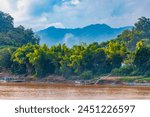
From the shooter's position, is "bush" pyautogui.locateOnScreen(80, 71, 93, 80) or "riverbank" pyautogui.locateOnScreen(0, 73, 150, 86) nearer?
"riverbank" pyautogui.locateOnScreen(0, 73, 150, 86)


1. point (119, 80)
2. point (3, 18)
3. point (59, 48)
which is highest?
point (3, 18)

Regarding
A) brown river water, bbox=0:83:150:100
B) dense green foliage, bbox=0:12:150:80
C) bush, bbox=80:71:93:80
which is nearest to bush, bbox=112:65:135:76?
dense green foliage, bbox=0:12:150:80

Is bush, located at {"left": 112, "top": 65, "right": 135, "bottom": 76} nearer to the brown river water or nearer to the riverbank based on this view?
the riverbank

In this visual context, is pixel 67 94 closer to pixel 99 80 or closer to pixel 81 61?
pixel 99 80

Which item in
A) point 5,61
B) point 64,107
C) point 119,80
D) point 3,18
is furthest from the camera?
point 3,18

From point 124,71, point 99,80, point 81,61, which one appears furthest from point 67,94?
point 81,61

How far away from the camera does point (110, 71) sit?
4075cm

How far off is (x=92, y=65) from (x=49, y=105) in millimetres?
35484

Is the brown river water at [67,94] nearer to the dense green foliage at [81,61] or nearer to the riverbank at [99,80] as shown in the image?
the riverbank at [99,80]

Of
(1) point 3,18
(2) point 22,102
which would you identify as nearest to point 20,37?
(1) point 3,18

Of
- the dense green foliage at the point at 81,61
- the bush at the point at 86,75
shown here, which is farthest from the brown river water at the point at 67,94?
the bush at the point at 86,75

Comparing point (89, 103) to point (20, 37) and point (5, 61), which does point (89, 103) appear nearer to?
point (5, 61)

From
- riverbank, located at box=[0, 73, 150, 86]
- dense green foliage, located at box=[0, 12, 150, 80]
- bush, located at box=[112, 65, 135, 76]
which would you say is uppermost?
dense green foliage, located at box=[0, 12, 150, 80]

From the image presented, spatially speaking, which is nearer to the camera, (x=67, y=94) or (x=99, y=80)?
(x=67, y=94)
